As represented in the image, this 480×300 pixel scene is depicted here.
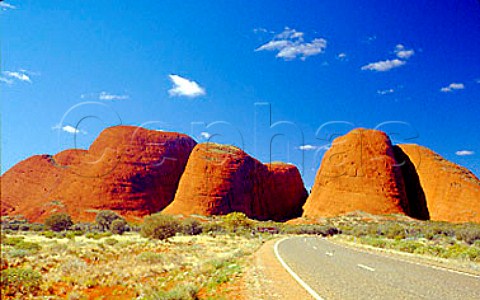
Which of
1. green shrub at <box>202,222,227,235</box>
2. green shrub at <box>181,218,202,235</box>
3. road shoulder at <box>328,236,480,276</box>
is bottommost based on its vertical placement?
green shrub at <box>202,222,227,235</box>

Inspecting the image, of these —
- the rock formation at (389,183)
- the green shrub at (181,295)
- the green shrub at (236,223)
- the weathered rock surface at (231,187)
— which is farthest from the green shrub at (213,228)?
the green shrub at (181,295)

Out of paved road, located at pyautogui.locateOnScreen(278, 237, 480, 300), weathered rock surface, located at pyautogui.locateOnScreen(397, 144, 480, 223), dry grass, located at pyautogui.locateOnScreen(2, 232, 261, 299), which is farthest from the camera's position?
weathered rock surface, located at pyautogui.locateOnScreen(397, 144, 480, 223)

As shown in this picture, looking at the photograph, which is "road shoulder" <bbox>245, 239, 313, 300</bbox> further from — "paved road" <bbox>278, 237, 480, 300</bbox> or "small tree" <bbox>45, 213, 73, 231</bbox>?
"small tree" <bbox>45, 213, 73, 231</bbox>

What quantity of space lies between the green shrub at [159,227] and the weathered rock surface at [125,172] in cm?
3387

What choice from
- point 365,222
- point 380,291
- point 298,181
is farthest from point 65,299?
point 298,181

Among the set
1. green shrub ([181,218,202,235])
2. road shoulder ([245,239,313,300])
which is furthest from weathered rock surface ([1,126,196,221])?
road shoulder ([245,239,313,300])

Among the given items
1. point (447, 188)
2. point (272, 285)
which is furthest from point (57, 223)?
point (447, 188)

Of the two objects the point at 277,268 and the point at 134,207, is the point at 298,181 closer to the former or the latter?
the point at 134,207

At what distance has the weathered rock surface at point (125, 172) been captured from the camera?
210ft

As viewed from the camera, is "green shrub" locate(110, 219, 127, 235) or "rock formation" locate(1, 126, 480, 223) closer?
"green shrub" locate(110, 219, 127, 235)

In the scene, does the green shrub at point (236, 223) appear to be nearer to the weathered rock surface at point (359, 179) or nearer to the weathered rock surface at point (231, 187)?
the weathered rock surface at point (231, 187)

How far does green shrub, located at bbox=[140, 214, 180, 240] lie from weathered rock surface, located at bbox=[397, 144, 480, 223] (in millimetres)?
51006

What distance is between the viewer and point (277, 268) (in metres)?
13.0

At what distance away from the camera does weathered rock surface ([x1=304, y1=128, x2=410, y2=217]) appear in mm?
68062
